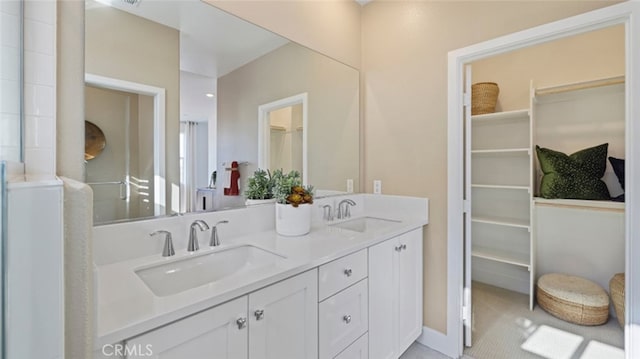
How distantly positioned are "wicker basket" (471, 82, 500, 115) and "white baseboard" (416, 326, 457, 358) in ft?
6.78

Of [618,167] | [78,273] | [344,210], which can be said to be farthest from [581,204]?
[78,273]

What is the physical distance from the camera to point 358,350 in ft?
4.47

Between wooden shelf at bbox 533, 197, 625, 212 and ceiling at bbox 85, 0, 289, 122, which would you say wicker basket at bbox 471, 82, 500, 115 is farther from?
ceiling at bbox 85, 0, 289, 122

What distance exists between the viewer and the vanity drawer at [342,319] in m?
1.17

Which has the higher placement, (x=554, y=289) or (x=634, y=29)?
(x=634, y=29)

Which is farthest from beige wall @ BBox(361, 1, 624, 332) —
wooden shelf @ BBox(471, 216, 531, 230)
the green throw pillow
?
the green throw pillow

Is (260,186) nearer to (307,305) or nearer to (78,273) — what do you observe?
(307,305)

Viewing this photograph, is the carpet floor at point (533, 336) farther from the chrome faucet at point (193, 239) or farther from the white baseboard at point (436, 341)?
the chrome faucet at point (193, 239)

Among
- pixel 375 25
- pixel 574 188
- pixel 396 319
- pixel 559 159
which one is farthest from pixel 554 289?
pixel 375 25

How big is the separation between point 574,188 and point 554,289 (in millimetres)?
874

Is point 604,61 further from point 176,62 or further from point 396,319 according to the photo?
point 176,62

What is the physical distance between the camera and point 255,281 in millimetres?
903

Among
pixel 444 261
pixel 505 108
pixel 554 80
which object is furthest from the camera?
pixel 505 108

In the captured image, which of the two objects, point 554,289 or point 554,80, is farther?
point 554,80
